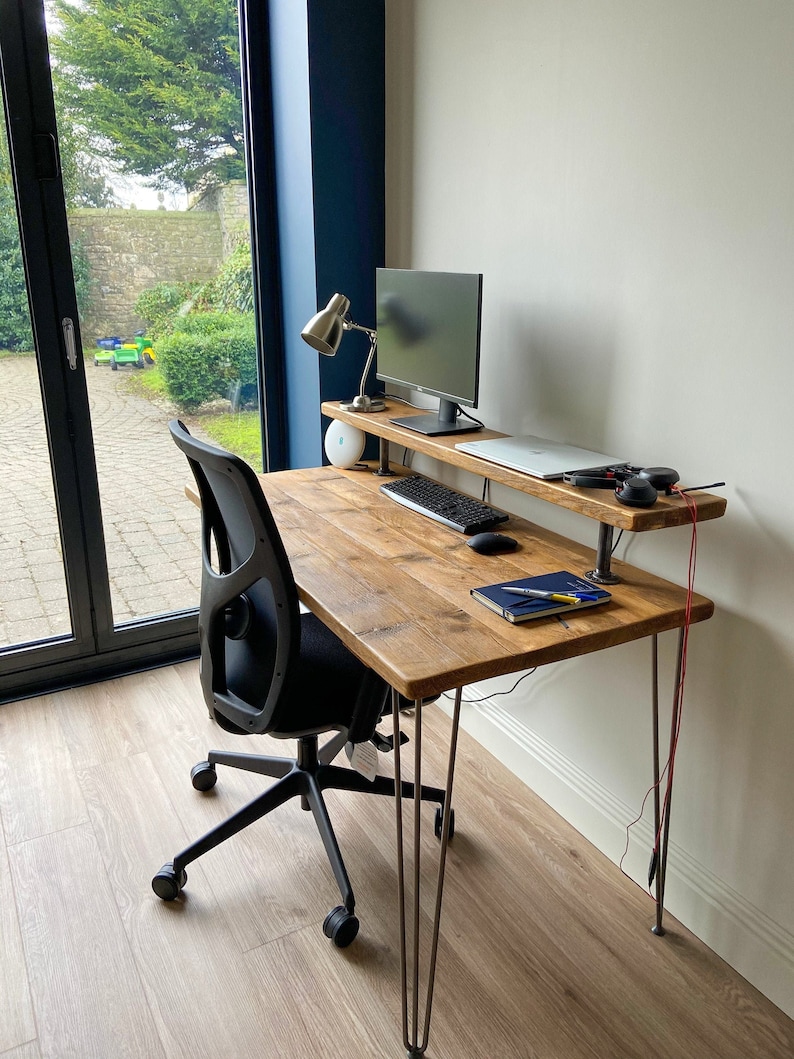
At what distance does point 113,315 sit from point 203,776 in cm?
145

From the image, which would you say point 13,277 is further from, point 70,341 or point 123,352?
point 123,352

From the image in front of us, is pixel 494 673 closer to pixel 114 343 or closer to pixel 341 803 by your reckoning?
pixel 341 803

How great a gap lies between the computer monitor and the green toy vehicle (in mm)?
806

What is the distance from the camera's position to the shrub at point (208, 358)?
2.65 metres

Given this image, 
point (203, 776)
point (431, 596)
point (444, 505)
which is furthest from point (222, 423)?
point (431, 596)

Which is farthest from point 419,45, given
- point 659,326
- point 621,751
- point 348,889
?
point 348,889

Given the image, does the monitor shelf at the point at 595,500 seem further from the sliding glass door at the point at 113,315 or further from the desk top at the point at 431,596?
the sliding glass door at the point at 113,315

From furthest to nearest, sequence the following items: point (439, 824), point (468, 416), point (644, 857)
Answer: point (468, 416), point (439, 824), point (644, 857)

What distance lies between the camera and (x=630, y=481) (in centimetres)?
145

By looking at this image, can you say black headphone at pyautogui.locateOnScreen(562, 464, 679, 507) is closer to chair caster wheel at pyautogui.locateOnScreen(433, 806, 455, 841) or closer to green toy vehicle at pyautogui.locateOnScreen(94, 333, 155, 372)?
chair caster wheel at pyautogui.locateOnScreen(433, 806, 455, 841)

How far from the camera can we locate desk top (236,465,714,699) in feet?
4.23

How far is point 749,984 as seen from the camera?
1569 mm

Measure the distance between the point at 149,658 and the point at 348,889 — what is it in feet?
4.49

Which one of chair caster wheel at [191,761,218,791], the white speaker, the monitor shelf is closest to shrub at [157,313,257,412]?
the white speaker
